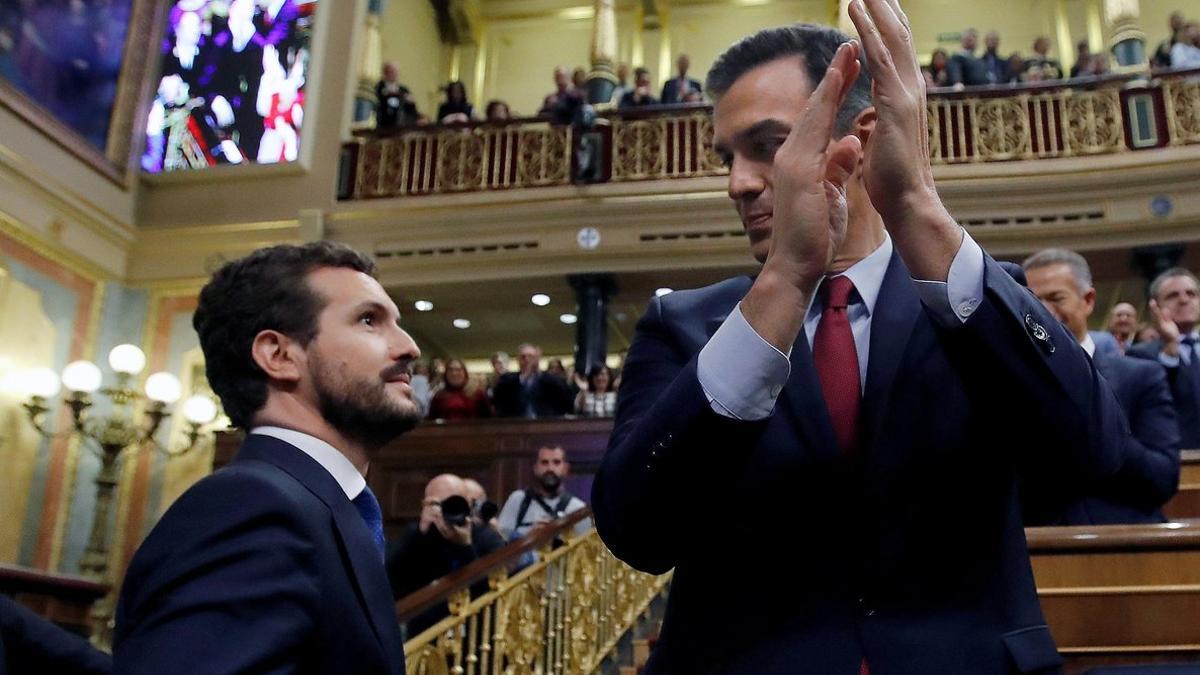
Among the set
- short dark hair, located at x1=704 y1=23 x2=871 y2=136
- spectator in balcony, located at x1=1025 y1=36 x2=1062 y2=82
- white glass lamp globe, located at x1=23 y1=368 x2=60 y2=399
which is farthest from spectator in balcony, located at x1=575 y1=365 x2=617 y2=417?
short dark hair, located at x1=704 y1=23 x2=871 y2=136

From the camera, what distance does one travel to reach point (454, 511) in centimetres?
349

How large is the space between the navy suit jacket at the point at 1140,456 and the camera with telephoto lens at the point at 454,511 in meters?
1.79

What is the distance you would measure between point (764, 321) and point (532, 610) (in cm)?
307

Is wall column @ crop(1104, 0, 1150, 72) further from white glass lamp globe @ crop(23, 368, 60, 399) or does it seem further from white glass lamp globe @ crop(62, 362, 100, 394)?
white glass lamp globe @ crop(23, 368, 60, 399)

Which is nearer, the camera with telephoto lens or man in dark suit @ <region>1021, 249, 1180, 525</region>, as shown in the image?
man in dark suit @ <region>1021, 249, 1180, 525</region>

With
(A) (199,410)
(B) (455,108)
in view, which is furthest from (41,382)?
(B) (455,108)

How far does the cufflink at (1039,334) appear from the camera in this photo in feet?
2.82

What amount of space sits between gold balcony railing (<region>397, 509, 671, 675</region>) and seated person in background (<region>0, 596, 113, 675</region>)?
95cm

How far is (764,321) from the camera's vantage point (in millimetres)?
846

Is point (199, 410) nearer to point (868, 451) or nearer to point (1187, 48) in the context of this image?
point (868, 451)

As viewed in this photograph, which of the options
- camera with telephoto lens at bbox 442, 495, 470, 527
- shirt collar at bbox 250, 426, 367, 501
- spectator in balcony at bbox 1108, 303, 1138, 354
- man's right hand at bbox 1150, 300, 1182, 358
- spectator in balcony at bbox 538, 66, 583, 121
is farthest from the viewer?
spectator in balcony at bbox 538, 66, 583, 121

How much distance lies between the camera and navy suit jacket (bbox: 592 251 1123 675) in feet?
2.74

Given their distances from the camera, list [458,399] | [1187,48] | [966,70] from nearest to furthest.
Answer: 1. [458,399]
2. [1187,48]
3. [966,70]

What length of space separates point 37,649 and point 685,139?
8.06 meters
